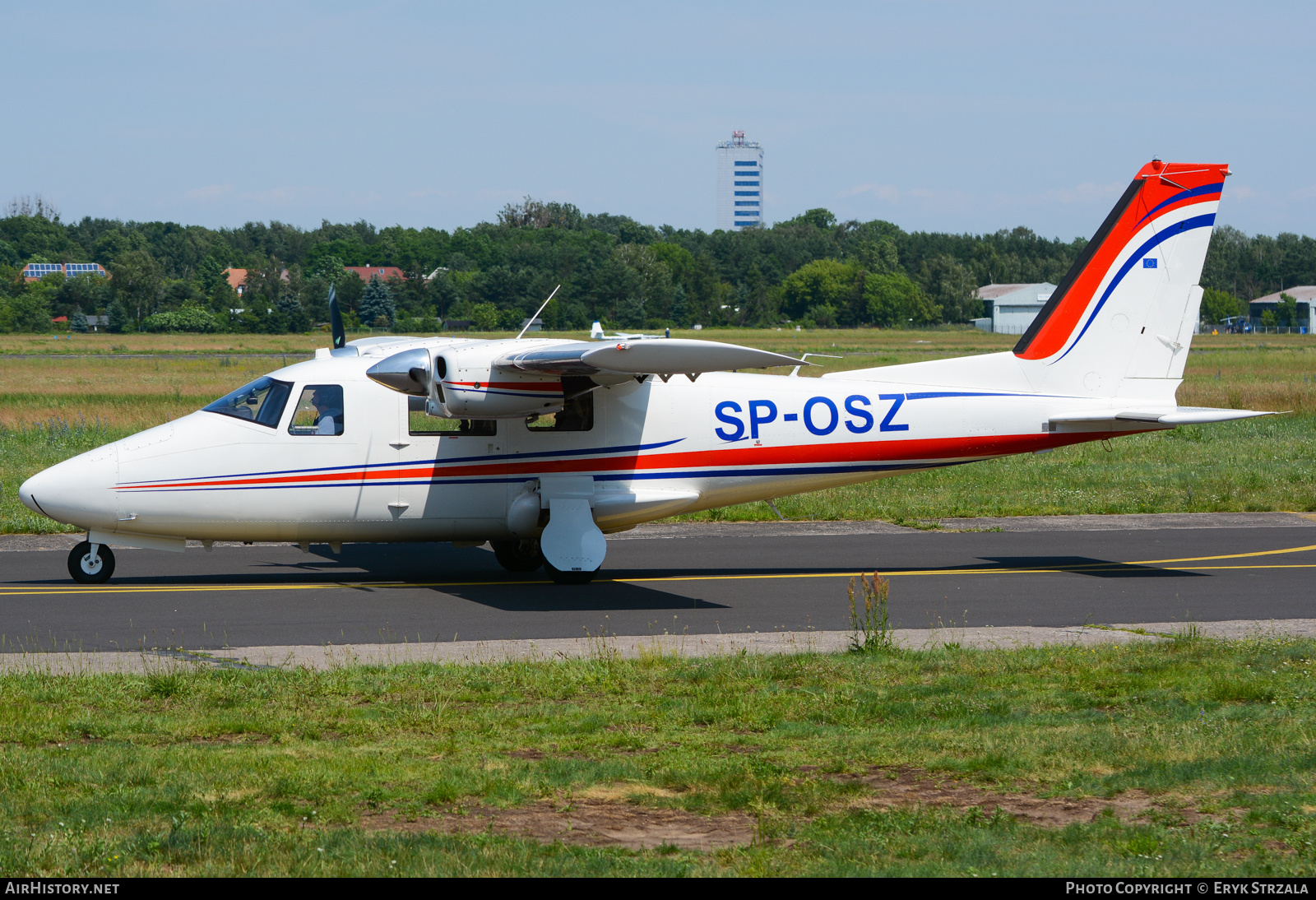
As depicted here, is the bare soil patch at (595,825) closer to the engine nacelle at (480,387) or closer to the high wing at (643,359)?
the high wing at (643,359)

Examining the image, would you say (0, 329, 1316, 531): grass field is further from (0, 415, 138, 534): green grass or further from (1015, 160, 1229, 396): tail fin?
(1015, 160, 1229, 396): tail fin

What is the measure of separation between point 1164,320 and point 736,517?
7781 mm

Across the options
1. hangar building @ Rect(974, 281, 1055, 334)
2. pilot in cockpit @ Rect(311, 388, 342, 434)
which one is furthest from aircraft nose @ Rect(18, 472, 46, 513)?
hangar building @ Rect(974, 281, 1055, 334)

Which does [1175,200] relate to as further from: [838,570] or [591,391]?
[591,391]

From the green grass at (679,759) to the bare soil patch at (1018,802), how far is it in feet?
0.19

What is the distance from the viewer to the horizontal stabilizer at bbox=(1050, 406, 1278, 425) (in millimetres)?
15750

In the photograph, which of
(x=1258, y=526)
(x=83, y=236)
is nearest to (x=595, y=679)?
(x=1258, y=526)

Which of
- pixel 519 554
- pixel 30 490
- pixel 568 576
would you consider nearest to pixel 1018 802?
pixel 568 576

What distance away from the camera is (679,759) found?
8.15 m

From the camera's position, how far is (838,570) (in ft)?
54.7

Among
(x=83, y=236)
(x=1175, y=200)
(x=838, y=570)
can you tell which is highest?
(x=83, y=236)

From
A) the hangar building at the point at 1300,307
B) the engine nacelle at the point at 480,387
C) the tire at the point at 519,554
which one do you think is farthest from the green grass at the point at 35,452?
the hangar building at the point at 1300,307

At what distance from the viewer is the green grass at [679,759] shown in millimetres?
6156

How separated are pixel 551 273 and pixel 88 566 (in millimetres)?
107589
